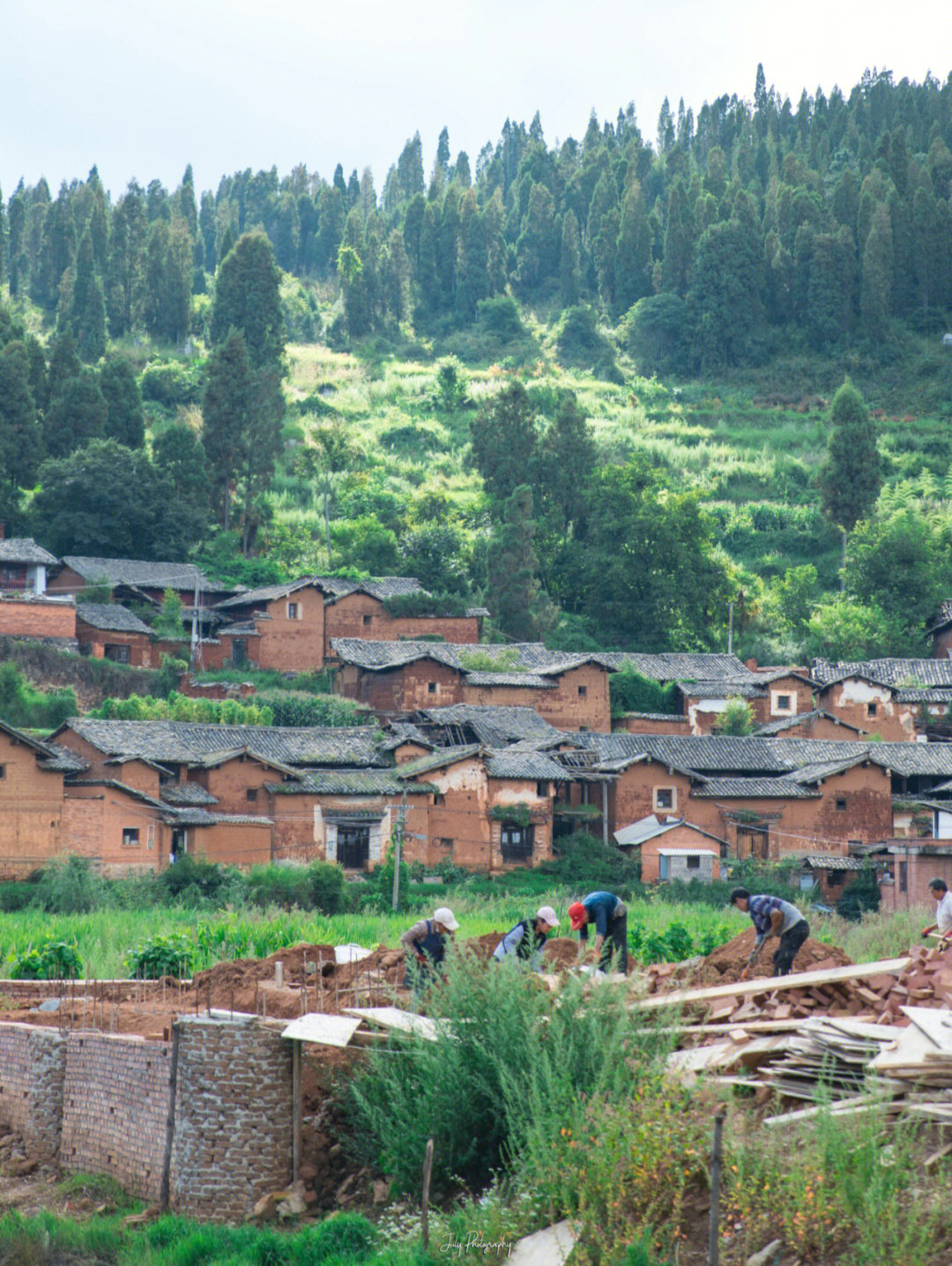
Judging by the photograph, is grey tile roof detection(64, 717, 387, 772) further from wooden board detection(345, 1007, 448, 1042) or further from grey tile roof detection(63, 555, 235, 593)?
wooden board detection(345, 1007, 448, 1042)

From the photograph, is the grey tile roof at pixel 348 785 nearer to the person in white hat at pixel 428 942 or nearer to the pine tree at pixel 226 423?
the pine tree at pixel 226 423

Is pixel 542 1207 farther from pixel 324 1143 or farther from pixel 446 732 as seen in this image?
pixel 446 732

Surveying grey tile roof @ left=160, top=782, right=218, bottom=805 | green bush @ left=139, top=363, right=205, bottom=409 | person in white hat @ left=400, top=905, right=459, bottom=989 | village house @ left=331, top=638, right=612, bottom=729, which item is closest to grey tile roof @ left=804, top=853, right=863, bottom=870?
village house @ left=331, top=638, right=612, bottom=729

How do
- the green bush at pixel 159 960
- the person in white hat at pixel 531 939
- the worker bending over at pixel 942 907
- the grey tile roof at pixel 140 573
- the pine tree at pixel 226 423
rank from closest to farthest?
the person in white hat at pixel 531 939, the worker bending over at pixel 942 907, the green bush at pixel 159 960, the grey tile roof at pixel 140 573, the pine tree at pixel 226 423

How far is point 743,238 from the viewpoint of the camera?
75250mm

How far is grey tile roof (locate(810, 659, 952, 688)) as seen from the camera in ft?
145

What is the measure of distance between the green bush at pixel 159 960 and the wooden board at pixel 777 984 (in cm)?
807

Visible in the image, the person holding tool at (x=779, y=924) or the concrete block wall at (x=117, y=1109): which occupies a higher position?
the person holding tool at (x=779, y=924)

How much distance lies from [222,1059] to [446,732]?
90.1 ft

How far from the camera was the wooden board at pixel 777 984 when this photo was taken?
38.0 ft

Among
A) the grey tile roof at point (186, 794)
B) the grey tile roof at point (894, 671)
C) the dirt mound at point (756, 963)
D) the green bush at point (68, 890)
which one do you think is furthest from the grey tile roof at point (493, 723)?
the dirt mound at point (756, 963)

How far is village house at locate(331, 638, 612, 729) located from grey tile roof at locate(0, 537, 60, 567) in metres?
8.76

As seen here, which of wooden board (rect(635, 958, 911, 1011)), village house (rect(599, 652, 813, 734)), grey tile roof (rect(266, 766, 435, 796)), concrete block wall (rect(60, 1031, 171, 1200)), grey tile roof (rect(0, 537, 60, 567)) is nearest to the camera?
wooden board (rect(635, 958, 911, 1011))

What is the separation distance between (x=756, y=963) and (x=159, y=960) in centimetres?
805
